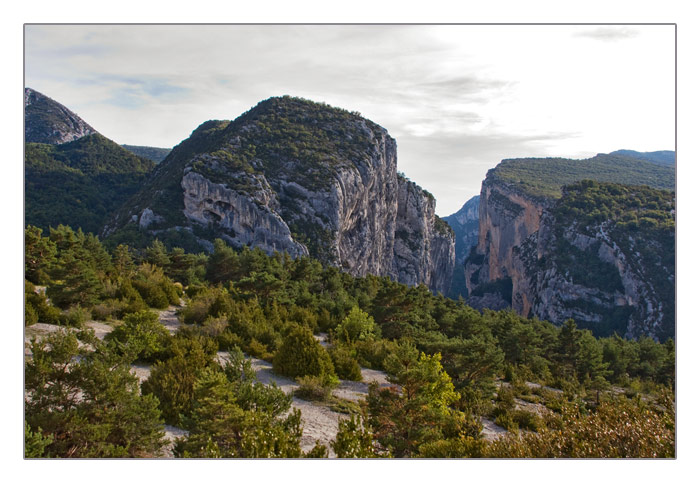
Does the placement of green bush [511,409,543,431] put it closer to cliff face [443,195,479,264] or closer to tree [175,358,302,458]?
tree [175,358,302,458]

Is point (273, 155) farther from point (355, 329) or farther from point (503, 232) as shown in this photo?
point (503, 232)

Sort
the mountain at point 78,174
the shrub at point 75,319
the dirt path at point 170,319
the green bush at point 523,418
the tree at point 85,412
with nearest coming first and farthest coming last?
the tree at point 85,412, the green bush at point 523,418, the shrub at point 75,319, the dirt path at point 170,319, the mountain at point 78,174

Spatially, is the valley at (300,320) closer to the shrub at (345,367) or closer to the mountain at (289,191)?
the shrub at (345,367)

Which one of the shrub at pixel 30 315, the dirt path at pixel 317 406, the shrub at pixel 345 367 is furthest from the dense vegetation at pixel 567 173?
the shrub at pixel 30 315

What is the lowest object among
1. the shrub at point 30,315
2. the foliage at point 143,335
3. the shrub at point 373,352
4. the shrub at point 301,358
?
the shrub at point 373,352

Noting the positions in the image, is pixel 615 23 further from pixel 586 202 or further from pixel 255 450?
pixel 586 202

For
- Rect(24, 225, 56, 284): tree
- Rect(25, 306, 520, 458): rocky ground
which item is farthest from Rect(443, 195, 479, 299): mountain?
Rect(25, 306, 520, 458): rocky ground
